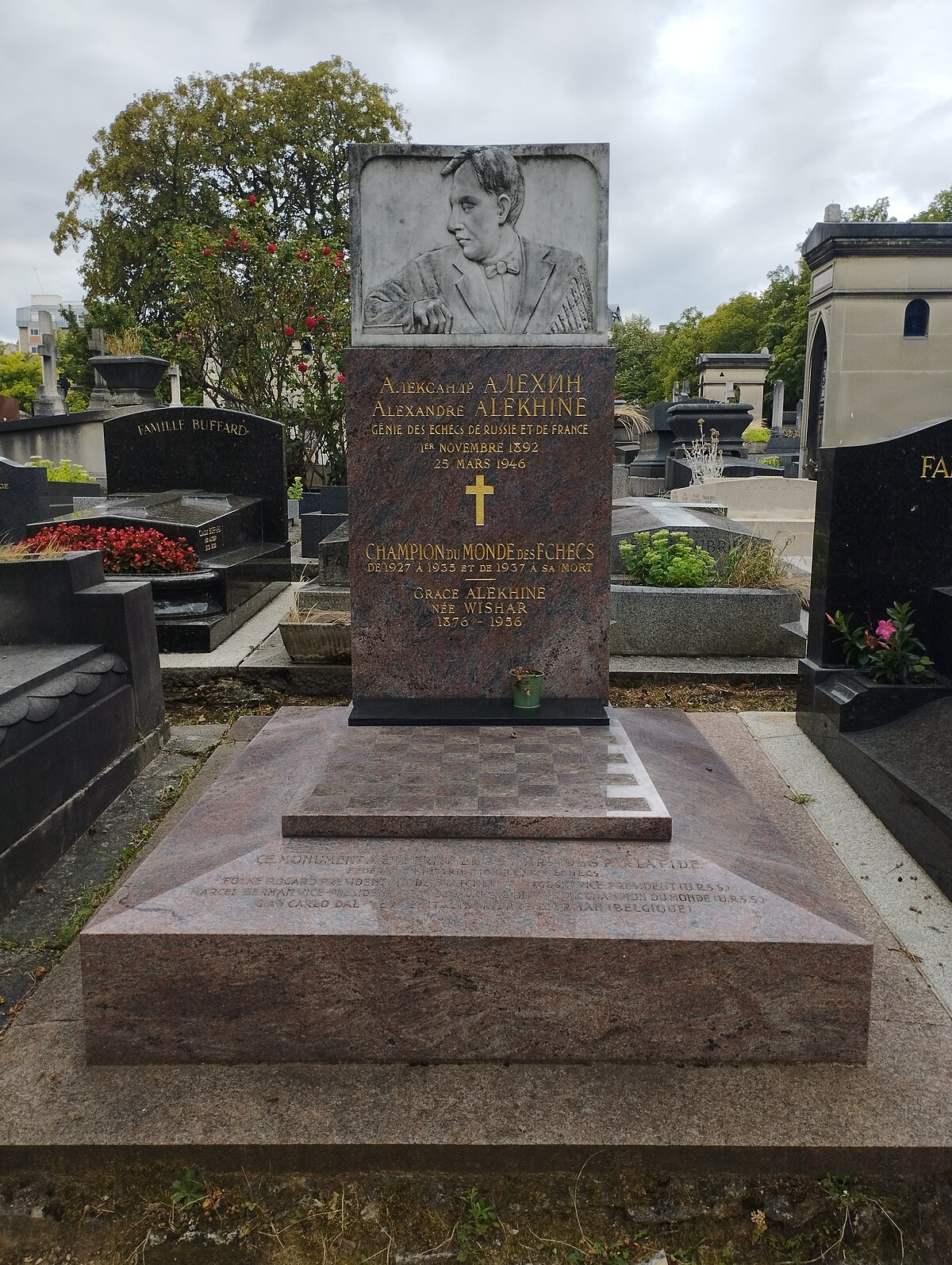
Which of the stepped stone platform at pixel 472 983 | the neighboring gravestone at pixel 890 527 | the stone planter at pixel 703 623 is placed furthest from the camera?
the stone planter at pixel 703 623

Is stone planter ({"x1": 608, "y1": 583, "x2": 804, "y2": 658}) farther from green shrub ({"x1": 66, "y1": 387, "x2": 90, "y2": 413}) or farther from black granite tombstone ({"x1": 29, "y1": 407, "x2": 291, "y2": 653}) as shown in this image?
green shrub ({"x1": 66, "y1": 387, "x2": 90, "y2": 413})

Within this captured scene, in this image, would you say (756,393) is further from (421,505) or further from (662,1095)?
(662,1095)

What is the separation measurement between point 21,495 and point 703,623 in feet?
Answer: 25.9

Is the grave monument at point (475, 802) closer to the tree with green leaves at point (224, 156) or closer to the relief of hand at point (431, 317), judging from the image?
the relief of hand at point (431, 317)

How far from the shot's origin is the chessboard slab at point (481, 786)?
331 centimetres

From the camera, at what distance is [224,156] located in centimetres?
2870

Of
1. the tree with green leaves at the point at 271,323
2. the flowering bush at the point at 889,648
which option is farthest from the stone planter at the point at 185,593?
the tree with green leaves at the point at 271,323

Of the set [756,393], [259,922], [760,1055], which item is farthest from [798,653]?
[756,393]

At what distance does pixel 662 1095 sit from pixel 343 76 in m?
32.1

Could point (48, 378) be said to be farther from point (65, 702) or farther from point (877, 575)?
point (877, 575)

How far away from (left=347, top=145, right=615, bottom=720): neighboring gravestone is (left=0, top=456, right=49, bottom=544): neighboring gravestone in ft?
24.4

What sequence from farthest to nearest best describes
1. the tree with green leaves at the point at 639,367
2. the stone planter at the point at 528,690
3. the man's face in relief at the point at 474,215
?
the tree with green leaves at the point at 639,367, the stone planter at the point at 528,690, the man's face in relief at the point at 474,215

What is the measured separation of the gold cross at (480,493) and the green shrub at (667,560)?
3513mm

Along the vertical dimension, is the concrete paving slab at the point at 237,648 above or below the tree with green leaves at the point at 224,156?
below
